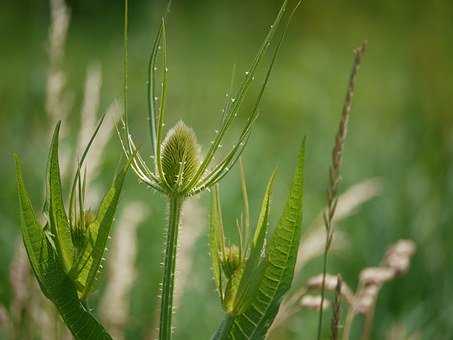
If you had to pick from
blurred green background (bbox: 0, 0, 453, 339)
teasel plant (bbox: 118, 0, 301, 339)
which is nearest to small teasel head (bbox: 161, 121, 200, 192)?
teasel plant (bbox: 118, 0, 301, 339)

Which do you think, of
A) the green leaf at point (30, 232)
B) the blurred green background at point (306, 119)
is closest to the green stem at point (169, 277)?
the green leaf at point (30, 232)

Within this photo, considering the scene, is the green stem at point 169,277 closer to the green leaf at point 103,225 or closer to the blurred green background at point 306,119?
the green leaf at point 103,225

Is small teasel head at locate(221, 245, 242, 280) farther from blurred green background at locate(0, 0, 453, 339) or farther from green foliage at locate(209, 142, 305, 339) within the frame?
blurred green background at locate(0, 0, 453, 339)

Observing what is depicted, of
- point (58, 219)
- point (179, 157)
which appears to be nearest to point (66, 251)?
point (58, 219)

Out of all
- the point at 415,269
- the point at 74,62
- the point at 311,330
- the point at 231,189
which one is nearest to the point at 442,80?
the point at 231,189

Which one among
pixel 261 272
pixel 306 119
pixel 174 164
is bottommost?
pixel 261 272

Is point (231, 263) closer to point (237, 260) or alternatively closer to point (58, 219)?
point (237, 260)
